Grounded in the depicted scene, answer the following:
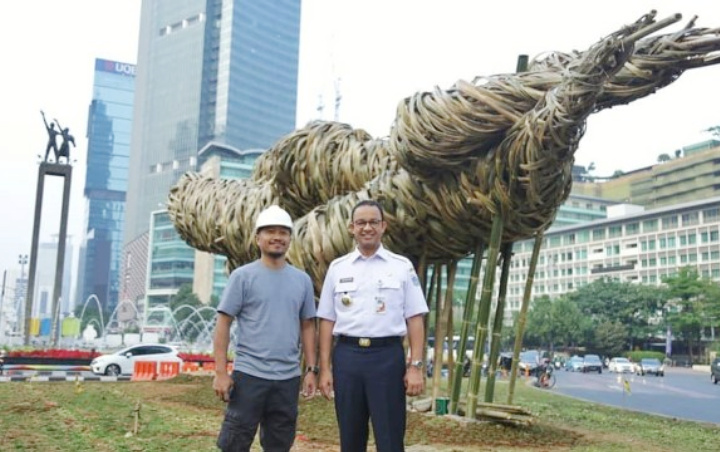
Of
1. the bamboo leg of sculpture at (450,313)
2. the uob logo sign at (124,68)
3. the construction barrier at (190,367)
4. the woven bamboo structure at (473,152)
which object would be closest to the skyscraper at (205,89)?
the uob logo sign at (124,68)

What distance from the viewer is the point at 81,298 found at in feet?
444

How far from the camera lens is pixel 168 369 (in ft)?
59.6

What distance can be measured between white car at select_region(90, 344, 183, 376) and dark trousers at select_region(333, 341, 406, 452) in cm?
1680

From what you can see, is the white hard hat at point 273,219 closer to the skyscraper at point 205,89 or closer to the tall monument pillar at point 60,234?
the tall monument pillar at point 60,234

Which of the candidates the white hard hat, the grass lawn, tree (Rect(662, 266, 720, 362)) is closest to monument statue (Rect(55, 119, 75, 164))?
the grass lawn

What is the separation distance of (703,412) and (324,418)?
375 inches

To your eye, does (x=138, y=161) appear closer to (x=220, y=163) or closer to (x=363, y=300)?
(x=220, y=163)

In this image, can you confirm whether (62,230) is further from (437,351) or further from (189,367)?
(437,351)

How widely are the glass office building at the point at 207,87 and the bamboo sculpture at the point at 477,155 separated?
281 feet

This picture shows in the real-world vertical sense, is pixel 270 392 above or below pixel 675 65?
below

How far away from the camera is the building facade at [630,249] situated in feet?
192

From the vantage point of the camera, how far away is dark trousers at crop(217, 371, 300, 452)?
3430mm

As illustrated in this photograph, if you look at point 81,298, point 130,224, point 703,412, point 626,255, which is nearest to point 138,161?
point 130,224

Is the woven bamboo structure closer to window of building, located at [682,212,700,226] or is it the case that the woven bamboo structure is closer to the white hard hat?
the white hard hat
